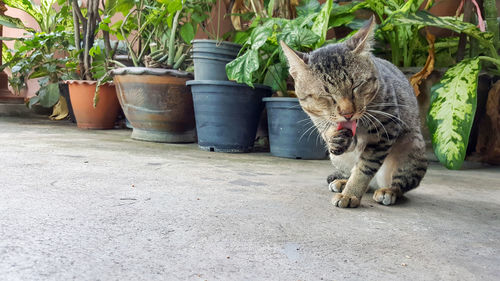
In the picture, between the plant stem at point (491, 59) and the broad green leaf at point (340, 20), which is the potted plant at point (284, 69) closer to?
the broad green leaf at point (340, 20)

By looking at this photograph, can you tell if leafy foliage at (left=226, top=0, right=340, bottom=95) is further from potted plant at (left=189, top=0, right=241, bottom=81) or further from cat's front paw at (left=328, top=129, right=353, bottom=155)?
cat's front paw at (left=328, top=129, right=353, bottom=155)

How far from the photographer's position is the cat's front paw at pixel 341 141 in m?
1.62

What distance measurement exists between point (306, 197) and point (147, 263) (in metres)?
0.89

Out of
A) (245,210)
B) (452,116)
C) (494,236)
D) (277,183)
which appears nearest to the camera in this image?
(494,236)

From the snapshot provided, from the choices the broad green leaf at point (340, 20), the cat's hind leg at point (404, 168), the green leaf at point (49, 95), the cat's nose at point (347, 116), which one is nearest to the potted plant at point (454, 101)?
the broad green leaf at point (340, 20)

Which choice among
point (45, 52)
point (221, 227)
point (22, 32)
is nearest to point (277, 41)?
point (221, 227)

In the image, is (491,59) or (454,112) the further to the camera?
(491,59)

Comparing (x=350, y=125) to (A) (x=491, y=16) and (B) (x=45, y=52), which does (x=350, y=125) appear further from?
(B) (x=45, y=52)

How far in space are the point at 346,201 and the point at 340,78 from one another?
0.47 m

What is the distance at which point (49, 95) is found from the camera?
15.6ft

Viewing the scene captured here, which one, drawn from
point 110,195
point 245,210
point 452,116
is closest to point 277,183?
point 245,210

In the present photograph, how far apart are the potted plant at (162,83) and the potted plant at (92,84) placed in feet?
1.86

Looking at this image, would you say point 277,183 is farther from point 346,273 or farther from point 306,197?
point 346,273

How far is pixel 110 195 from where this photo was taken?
155 cm
